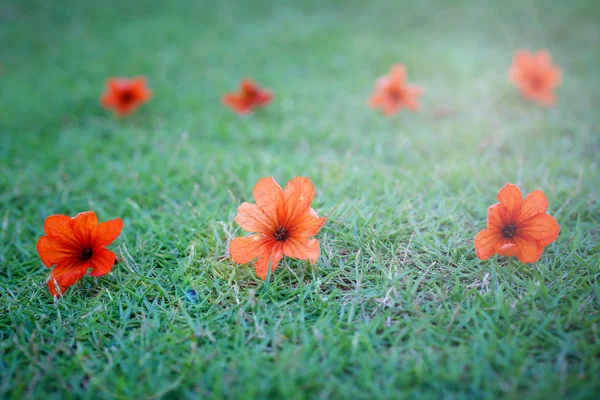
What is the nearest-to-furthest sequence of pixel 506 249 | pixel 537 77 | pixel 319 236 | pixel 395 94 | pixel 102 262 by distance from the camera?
pixel 506 249
pixel 102 262
pixel 319 236
pixel 395 94
pixel 537 77

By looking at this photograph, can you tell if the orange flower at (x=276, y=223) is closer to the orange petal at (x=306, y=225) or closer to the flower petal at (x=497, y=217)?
the orange petal at (x=306, y=225)

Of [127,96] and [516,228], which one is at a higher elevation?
[127,96]

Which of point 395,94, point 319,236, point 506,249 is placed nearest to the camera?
point 506,249

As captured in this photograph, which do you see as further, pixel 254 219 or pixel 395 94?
pixel 395 94

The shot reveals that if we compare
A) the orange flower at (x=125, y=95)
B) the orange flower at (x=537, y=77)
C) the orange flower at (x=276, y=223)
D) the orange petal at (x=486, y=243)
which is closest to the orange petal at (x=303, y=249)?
the orange flower at (x=276, y=223)

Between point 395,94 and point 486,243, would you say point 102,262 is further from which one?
point 395,94

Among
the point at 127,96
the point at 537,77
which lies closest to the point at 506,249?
the point at 537,77

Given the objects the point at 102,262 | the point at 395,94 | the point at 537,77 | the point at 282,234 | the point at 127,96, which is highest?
the point at 537,77
